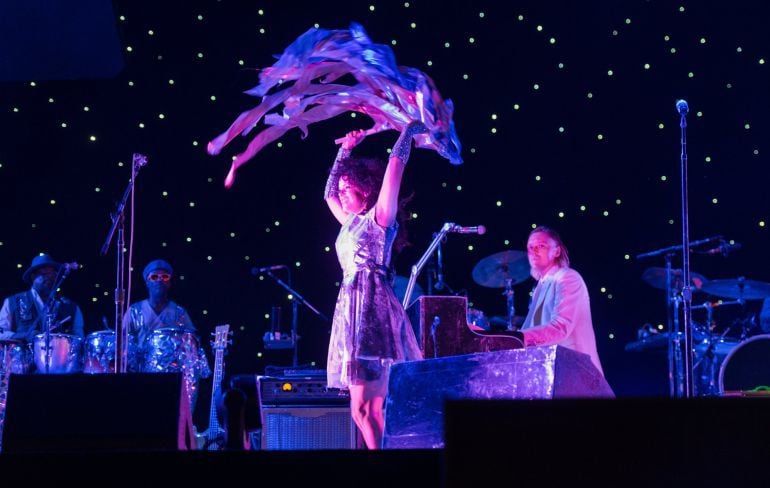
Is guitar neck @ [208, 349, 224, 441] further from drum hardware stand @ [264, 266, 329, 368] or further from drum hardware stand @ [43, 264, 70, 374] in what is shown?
drum hardware stand @ [43, 264, 70, 374]

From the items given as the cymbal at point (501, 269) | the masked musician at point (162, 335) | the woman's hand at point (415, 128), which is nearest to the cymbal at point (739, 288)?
the cymbal at point (501, 269)

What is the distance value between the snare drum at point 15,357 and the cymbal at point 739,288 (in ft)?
20.8

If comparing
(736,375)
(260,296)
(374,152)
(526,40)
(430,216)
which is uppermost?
(526,40)

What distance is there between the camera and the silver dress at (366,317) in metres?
4.93

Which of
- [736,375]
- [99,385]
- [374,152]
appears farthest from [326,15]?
[99,385]

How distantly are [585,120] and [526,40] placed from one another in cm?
104

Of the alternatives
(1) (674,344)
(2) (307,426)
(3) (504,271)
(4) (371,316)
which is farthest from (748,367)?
(4) (371,316)

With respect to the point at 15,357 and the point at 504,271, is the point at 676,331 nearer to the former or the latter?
the point at 504,271

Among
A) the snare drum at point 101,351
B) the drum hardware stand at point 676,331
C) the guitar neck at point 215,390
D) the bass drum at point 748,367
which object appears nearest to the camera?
the bass drum at point 748,367

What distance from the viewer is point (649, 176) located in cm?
923

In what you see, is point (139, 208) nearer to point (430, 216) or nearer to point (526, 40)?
point (430, 216)

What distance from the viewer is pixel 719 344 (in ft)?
26.5

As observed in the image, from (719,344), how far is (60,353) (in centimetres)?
599

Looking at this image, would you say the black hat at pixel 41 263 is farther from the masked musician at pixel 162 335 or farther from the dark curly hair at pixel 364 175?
the dark curly hair at pixel 364 175
